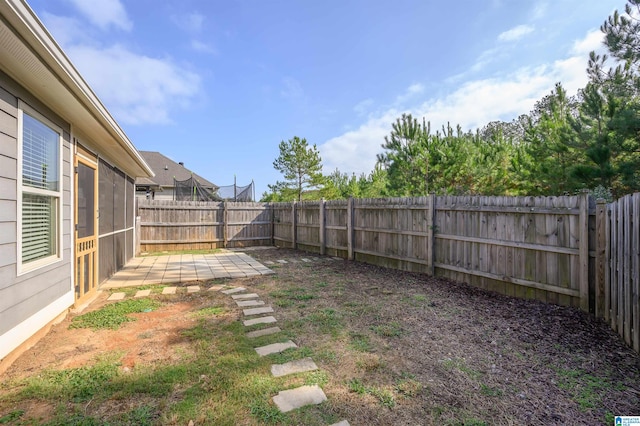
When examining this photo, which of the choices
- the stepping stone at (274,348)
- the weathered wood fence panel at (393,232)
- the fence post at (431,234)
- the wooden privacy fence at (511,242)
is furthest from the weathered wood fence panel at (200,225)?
the stepping stone at (274,348)

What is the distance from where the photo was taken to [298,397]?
1845 millimetres

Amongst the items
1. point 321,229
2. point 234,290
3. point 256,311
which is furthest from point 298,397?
point 321,229

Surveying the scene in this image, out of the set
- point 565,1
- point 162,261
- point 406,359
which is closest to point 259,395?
point 406,359

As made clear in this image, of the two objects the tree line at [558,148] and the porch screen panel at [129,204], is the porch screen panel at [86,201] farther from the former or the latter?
the tree line at [558,148]

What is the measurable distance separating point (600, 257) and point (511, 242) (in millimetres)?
1030

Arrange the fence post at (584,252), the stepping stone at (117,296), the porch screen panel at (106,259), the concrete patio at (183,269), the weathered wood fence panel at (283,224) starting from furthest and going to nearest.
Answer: the weathered wood fence panel at (283,224) < the concrete patio at (183,269) < the porch screen panel at (106,259) < the stepping stone at (117,296) < the fence post at (584,252)

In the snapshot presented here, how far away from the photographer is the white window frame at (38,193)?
2.42 metres

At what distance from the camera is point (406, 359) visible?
2.38 meters

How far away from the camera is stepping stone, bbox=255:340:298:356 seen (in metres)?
2.48

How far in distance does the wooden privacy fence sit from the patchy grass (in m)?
4.54

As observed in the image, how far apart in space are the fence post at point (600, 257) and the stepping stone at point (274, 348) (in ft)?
11.0

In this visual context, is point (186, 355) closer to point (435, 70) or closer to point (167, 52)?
point (167, 52)

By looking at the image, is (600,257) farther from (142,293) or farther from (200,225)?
(200,225)

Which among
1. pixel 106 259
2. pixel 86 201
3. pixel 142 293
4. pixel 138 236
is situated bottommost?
pixel 142 293
